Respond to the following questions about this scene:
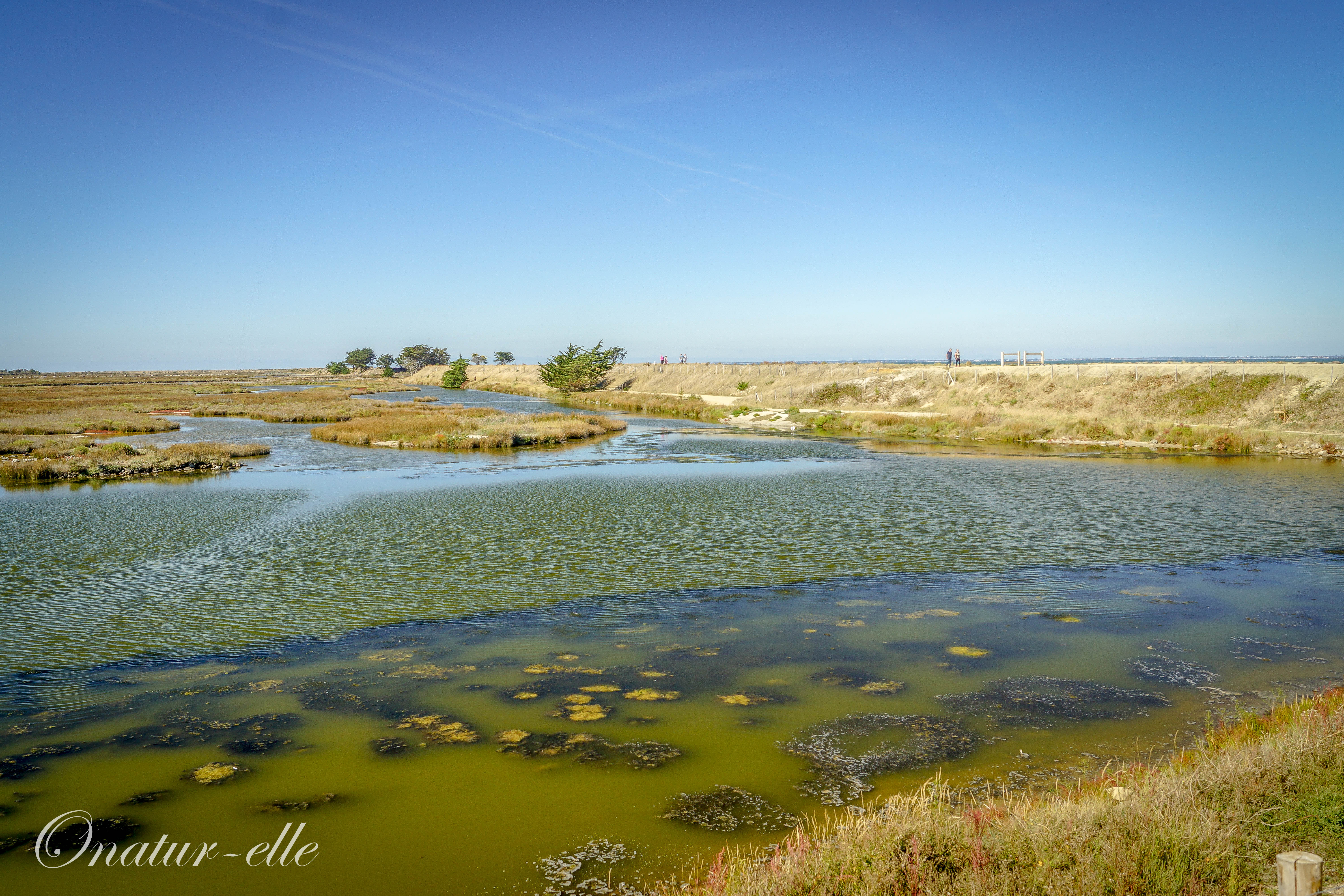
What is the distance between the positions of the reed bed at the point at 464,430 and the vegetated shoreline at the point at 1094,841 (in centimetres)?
4090

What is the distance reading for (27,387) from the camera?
11794 cm

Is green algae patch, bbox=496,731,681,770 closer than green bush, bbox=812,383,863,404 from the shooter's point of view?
Yes

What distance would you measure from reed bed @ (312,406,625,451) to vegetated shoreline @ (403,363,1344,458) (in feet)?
55.3

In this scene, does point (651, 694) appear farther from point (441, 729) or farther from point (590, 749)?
point (441, 729)

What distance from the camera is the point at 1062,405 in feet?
179

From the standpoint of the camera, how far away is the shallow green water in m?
7.69

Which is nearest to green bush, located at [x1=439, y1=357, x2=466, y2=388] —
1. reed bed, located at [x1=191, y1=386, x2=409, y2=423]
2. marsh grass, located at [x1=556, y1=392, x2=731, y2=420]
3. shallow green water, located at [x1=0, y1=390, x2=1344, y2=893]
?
reed bed, located at [x1=191, y1=386, x2=409, y2=423]

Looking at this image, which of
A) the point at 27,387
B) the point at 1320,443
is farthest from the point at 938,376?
the point at 27,387

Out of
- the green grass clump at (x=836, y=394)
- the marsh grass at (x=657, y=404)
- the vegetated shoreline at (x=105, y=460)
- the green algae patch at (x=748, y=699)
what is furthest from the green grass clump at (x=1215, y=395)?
the vegetated shoreline at (x=105, y=460)

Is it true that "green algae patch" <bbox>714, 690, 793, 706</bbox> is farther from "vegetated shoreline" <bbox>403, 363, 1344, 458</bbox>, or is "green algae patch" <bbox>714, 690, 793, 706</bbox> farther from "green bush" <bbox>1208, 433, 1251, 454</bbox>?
"vegetated shoreline" <bbox>403, 363, 1344, 458</bbox>

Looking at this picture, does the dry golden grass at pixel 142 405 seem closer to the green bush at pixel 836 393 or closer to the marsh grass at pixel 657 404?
the marsh grass at pixel 657 404

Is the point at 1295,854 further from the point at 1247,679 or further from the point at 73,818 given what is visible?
the point at 73,818

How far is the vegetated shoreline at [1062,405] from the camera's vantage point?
1620 inches

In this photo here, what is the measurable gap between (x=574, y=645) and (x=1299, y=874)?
9.97 m
